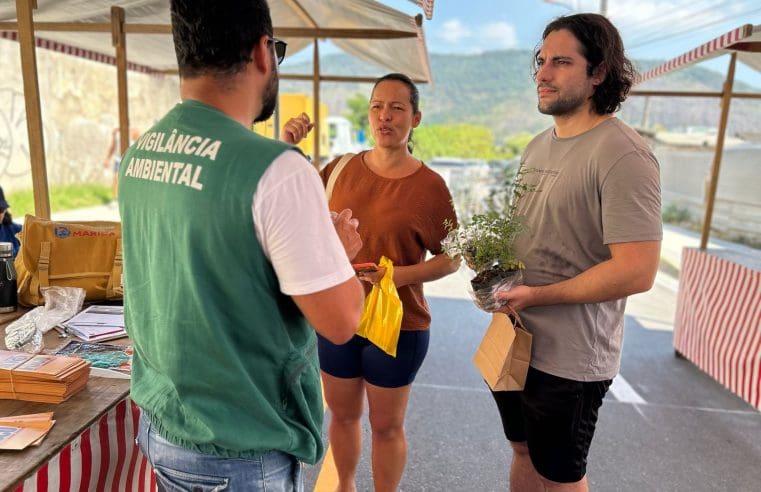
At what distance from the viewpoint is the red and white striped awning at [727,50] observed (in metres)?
3.25

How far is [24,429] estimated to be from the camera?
4.26 ft

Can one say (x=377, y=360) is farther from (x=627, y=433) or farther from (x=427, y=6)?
(x=627, y=433)

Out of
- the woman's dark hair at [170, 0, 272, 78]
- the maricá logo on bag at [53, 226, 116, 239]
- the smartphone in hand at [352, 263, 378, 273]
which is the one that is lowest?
the smartphone in hand at [352, 263, 378, 273]

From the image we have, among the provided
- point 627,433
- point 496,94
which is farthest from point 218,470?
point 496,94

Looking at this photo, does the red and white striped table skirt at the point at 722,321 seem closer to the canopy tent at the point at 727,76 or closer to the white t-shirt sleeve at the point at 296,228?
the canopy tent at the point at 727,76

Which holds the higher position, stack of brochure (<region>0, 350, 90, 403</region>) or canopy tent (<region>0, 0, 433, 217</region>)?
canopy tent (<region>0, 0, 433, 217</region>)

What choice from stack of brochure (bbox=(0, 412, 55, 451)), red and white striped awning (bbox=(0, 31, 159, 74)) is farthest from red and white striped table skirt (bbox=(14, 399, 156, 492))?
red and white striped awning (bbox=(0, 31, 159, 74))

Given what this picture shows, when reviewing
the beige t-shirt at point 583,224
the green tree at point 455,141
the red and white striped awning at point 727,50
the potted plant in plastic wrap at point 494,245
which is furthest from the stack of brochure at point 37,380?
the green tree at point 455,141

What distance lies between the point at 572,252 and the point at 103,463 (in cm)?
162

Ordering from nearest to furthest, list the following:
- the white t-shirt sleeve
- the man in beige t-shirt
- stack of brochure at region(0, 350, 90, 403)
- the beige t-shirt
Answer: the white t-shirt sleeve < stack of brochure at region(0, 350, 90, 403) < the beige t-shirt < the man in beige t-shirt

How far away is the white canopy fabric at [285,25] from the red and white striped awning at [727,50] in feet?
6.44

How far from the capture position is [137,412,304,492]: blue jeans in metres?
1.08

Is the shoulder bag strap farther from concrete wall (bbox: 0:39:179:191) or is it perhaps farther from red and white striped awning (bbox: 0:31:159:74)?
concrete wall (bbox: 0:39:179:191)

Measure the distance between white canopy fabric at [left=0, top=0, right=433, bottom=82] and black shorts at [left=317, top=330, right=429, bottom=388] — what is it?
1.86m
